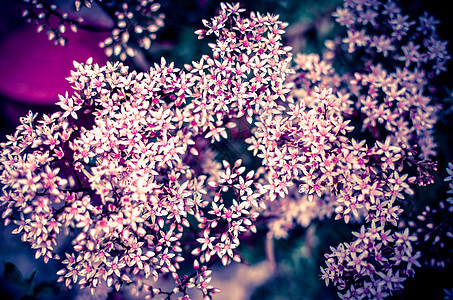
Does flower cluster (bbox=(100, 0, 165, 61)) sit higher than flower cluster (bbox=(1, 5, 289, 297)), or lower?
higher

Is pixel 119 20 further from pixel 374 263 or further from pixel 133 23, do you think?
pixel 374 263

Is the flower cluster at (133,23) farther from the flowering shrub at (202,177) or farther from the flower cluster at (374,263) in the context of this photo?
the flower cluster at (374,263)

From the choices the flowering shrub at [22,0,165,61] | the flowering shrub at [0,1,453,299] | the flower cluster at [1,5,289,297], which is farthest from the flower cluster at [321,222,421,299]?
the flowering shrub at [22,0,165,61]

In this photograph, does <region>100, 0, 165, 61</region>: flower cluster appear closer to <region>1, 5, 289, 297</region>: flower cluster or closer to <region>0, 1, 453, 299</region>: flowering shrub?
<region>0, 1, 453, 299</region>: flowering shrub

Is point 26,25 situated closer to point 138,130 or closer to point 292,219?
point 138,130

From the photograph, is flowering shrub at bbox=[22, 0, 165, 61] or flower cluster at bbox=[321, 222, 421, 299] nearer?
flower cluster at bbox=[321, 222, 421, 299]

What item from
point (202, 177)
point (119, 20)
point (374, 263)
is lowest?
point (374, 263)

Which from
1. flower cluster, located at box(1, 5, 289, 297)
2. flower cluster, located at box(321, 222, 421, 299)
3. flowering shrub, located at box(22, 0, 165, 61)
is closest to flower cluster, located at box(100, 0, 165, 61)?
flowering shrub, located at box(22, 0, 165, 61)

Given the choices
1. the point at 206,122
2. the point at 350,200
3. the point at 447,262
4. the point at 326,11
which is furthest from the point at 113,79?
the point at 447,262

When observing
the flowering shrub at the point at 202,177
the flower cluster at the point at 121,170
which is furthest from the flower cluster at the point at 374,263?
the flower cluster at the point at 121,170

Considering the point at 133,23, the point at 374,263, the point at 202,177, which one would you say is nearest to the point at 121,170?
the point at 202,177

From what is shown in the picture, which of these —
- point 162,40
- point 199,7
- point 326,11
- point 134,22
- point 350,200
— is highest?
point 326,11
